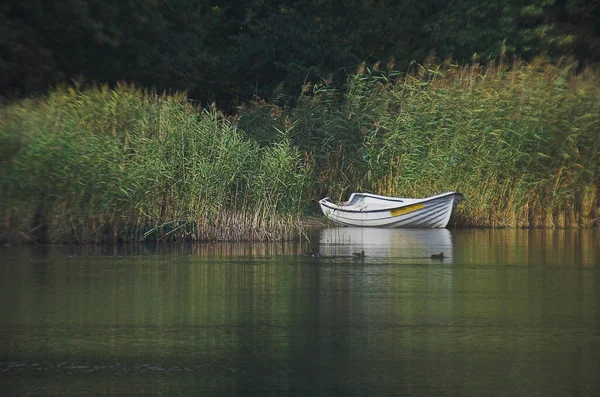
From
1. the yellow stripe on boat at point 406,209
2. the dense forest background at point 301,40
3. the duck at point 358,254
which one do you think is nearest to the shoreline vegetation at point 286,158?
the yellow stripe on boat at point 406,209

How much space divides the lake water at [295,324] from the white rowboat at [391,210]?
7245 mm

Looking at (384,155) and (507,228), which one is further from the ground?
(384,155)

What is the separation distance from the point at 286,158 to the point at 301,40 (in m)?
20.2

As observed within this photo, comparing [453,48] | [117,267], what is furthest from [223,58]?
[117,267]

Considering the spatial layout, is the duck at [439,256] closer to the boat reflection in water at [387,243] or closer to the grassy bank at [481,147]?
the boat reflection in water at [387,243]

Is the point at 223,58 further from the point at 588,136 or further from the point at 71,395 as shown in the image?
the point at 71,395

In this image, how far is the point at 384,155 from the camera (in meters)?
26.2

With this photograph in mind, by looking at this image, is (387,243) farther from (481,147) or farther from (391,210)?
(481,147)

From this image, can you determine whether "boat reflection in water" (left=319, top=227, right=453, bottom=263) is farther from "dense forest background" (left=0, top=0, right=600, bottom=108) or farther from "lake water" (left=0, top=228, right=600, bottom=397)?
"dense forest background" (left=0, top=0, right=600, bottom=108)

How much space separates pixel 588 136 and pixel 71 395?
2049 centimetres

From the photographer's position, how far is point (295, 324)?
977 cm

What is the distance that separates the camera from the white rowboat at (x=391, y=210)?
24.0 metres

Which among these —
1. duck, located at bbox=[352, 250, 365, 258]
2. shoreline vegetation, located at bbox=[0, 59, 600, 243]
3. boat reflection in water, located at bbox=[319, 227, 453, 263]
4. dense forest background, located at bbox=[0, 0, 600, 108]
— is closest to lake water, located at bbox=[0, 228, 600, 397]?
duck, located at bbox=[352, 250, 365, 258]

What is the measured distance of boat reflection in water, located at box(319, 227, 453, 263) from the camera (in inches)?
678
